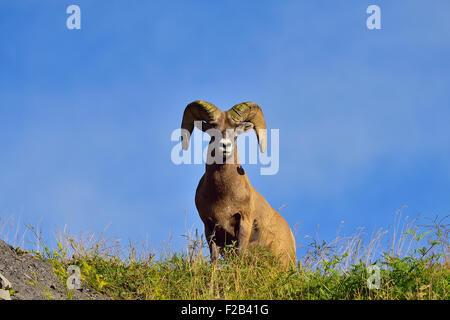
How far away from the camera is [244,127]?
928 centimetres

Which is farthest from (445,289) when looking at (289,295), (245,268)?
(245,268)

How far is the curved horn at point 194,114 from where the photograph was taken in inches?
353

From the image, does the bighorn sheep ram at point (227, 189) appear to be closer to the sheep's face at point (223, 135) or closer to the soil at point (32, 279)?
the sheep's face at point (223, 135)

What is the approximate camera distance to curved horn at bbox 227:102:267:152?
9062mm

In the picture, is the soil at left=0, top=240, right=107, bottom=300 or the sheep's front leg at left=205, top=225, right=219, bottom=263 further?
the sheep's front leg at left=205, top=225, right=219, bottom=263

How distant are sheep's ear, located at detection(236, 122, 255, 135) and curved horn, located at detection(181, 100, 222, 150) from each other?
507 mm

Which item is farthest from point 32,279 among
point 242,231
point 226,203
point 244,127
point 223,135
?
point 244,127

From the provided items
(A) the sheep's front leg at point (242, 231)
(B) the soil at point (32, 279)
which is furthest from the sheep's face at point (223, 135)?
(B) the soil at point (32, 279)

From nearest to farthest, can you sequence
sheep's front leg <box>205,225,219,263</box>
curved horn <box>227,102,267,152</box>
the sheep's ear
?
1. sheep's front leg <box>205,225,219,263</box>
2. curved horn <box>227,102,267,152</box>
3. the sheep's ear

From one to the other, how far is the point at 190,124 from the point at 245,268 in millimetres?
3142

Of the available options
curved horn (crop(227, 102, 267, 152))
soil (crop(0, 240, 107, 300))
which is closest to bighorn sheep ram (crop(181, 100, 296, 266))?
curved horn (crop(227, 102, 267, 152))

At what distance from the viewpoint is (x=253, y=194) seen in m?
9.51

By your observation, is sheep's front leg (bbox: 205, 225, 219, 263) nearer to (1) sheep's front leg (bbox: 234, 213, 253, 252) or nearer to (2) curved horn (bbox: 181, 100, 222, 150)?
(1) sheep's front leg (bbox: 234, 213, 253, 252)

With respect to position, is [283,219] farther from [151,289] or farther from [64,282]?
[64,282]
